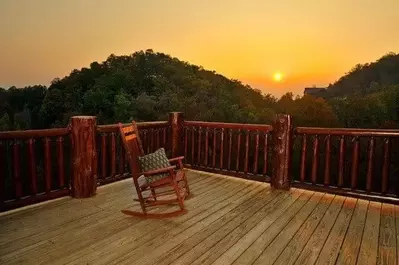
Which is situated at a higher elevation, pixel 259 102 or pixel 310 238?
pixel 259 102

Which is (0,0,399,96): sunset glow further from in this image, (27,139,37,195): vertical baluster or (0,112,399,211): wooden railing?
(27,139,37,195): vertical baluster

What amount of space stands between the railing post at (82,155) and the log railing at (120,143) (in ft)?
0.82

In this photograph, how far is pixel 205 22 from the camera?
8.19 meters

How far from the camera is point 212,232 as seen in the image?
2.54 metres

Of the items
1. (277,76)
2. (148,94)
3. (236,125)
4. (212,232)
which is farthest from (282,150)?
(148,94)

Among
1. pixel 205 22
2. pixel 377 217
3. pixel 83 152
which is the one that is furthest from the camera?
pixel 205 22

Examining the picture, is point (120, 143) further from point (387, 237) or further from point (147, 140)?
point (387, 237)

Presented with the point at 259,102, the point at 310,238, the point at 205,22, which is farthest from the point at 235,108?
the point at 310,238

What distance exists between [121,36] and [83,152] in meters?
9.78

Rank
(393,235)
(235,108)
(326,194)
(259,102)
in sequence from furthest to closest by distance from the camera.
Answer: (259,102), (235,108), (326,194), (393,235)

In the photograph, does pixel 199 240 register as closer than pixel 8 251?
No

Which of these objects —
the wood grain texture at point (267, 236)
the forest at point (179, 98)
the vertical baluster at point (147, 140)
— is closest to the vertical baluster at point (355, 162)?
the wood grain texture at point (267, 236)

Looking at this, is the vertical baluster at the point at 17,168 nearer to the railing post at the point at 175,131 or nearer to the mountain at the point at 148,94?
the railing post at the point at 175,131

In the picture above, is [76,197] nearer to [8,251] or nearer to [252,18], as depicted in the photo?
[8,251]
